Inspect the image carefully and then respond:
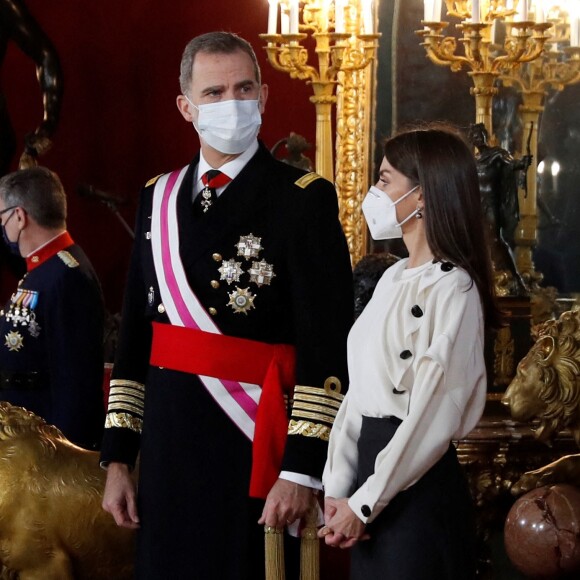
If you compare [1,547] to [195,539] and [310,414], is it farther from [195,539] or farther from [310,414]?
[310,414]

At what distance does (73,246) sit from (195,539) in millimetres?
1770

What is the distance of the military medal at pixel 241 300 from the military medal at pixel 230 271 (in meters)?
0.02

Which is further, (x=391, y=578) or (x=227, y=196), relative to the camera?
(x=227, y=196)

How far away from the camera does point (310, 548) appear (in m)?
2.54

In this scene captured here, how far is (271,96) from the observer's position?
6332 millimetres

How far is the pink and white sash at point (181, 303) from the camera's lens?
8.46ft

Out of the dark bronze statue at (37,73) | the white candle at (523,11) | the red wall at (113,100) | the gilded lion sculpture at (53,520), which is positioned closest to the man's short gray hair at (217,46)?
the gilded lion sculpture at (53,520)

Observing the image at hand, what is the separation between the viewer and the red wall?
658cm

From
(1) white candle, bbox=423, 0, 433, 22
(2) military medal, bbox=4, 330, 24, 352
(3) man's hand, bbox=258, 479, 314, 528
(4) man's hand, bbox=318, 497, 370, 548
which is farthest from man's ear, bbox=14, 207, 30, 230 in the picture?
(4) man's hand, bbox=318, 497, 370, 548

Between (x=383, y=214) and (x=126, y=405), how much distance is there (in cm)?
67

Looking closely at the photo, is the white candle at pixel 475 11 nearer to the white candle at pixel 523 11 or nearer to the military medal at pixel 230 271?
the white candle at pixel 523 11

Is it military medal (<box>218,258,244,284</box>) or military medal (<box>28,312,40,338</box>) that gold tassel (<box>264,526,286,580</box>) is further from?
military medal (<box>28,312,40,338</box>)

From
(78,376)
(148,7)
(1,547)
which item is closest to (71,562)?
(1,547)

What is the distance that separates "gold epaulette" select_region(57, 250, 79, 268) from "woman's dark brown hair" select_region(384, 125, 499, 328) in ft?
5.66
